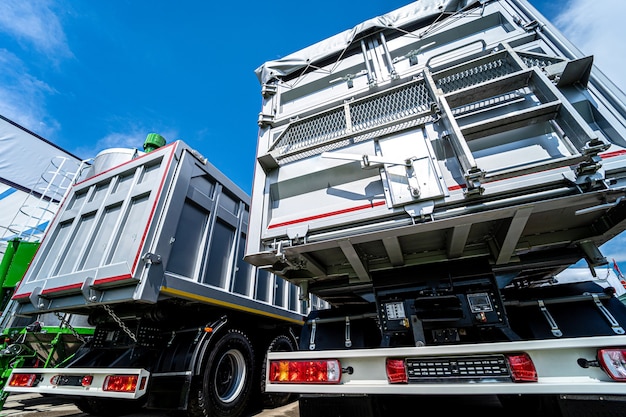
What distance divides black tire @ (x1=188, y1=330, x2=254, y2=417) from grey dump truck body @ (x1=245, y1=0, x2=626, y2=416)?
4.66 feet

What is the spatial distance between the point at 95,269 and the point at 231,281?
4.98ft

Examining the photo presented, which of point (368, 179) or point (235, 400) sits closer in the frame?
point (368, 179)

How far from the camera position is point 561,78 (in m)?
1.78

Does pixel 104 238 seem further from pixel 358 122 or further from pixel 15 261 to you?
pixel 358 122

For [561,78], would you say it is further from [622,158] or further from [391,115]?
[391,115]

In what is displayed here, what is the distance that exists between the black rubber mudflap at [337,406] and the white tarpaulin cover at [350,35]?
10.7ft

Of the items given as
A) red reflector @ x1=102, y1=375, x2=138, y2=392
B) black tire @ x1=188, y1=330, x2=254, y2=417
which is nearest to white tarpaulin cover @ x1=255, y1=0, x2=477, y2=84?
black tire @ x1=188, y1=330, x2=254, y2=417

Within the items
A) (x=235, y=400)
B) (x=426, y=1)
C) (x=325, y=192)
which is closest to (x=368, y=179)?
(x=325, y=192)

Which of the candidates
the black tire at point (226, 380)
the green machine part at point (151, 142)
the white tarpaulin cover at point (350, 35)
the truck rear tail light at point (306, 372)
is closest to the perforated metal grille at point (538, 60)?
the white tarpaulin cover at point (350, 35)

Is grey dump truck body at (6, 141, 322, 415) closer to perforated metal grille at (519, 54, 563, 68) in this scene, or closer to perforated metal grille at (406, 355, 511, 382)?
perforated metal grille at (406, 355, 511, 382)

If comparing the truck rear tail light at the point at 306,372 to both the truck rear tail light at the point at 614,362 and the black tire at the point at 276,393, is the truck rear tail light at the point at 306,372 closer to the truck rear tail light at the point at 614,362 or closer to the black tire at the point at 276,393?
the truck rear tail light at the point at 614,362

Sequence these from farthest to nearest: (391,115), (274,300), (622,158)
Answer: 1. (274,300)
2. (391,115)
3. (622,158)

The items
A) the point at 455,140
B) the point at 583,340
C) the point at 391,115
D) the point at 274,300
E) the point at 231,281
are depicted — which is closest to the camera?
the point at 583,340

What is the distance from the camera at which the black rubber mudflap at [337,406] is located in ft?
5.25
